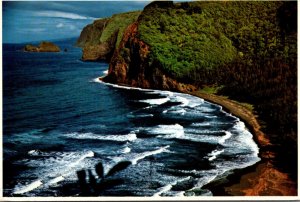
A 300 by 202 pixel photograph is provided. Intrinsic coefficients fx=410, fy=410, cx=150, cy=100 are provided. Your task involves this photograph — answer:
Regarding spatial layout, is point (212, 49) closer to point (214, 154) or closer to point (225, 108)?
point (225, 108)

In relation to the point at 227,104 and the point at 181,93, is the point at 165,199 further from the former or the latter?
the point at 181,93

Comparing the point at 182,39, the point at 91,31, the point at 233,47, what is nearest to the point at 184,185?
the point at 233,47

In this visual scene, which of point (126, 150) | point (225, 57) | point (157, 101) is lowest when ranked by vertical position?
point (126, 150)

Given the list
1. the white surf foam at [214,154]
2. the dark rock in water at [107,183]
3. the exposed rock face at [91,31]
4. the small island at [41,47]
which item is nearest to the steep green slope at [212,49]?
the exposed rock face at [91,31]

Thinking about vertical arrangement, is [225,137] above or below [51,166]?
above

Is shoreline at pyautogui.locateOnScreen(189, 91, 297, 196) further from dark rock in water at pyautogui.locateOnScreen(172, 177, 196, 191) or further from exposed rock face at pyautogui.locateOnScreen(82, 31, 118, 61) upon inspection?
exposed rock face at pyautogui.locateOnScreen(82, 31, 118, 61)

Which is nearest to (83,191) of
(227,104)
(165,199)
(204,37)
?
(165,199)
